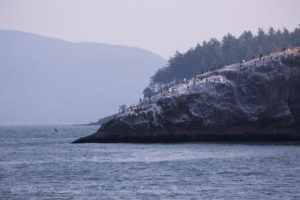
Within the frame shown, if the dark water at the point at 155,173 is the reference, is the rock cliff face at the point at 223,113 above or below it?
above

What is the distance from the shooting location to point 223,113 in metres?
91.6

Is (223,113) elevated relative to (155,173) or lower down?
elevated

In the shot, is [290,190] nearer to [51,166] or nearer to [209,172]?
[209,172]

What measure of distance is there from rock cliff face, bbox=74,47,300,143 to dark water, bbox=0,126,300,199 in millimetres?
8940

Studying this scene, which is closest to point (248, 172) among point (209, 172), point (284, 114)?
point (209, 172)

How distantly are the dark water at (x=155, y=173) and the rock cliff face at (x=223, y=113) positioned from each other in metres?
8.94

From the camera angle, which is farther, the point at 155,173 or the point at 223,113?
the point at 223,113

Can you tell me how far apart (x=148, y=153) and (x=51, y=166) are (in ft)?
47.7

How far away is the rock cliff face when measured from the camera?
3568 inches

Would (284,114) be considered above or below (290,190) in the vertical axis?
above

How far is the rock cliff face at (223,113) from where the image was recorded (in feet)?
297

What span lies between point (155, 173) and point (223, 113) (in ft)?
125

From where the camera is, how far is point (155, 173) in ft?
181

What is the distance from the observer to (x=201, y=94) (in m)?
93.6
